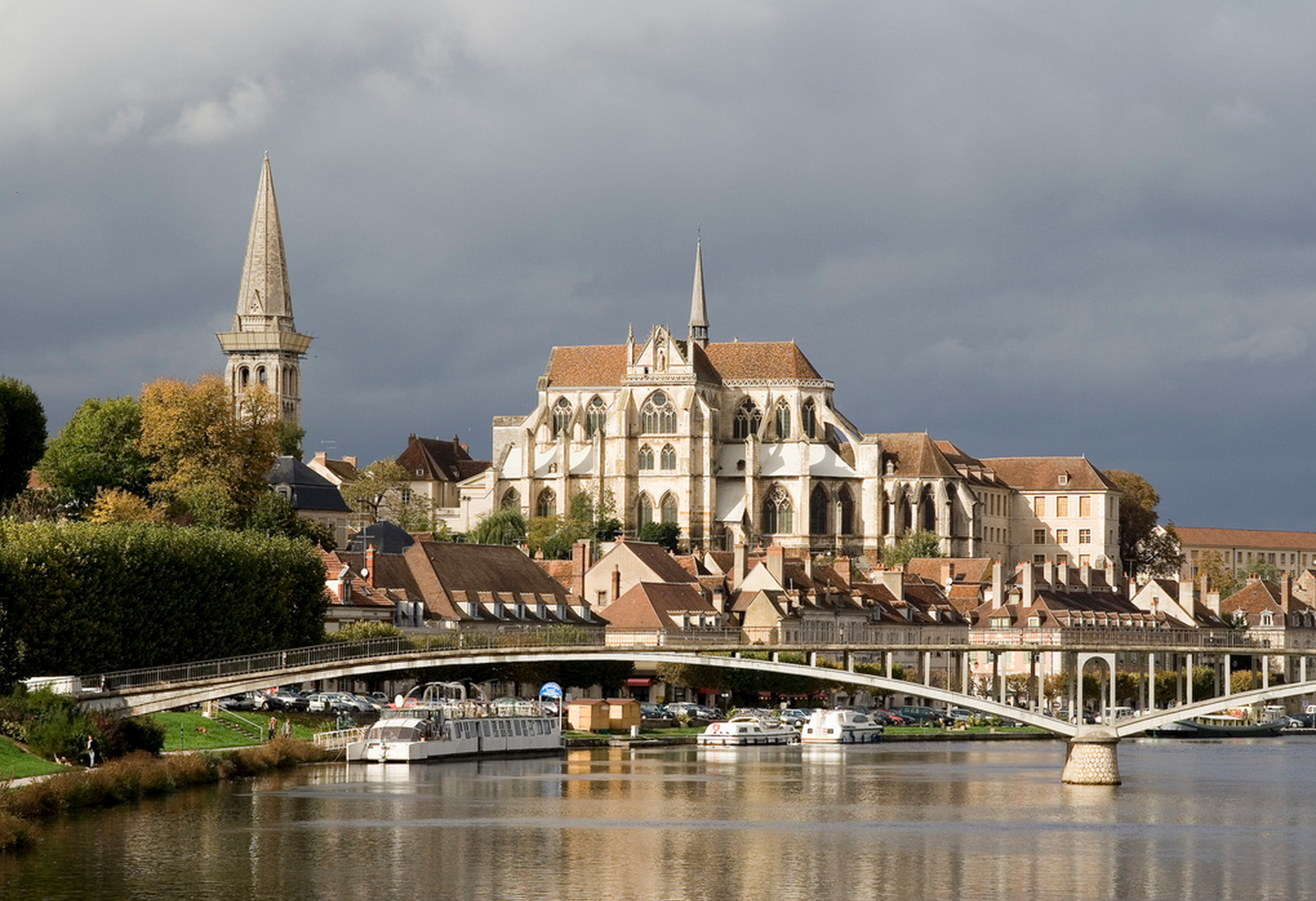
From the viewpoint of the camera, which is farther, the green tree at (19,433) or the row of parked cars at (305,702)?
the green tree at (19,433)

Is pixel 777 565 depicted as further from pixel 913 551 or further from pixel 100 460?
pixel 913 551

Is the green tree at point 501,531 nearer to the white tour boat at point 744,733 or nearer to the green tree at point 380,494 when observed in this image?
the green tree at point 380,494

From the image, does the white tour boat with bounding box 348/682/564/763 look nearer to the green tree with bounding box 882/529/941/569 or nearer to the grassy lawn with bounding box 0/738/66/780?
the grassy lawn with bounding box 0/738/66/780

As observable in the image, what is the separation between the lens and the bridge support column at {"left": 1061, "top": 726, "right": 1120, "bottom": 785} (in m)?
83.4

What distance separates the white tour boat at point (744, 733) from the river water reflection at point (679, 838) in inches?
705

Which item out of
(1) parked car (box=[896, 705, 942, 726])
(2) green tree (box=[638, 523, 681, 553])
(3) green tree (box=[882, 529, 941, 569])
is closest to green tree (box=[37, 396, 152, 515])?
(1) parked car (box=[896, 705, 942, 726])

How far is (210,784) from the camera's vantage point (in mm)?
75812

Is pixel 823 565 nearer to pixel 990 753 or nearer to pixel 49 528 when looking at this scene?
pixel 990 753

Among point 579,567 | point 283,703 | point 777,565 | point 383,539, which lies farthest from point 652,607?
point 283,703

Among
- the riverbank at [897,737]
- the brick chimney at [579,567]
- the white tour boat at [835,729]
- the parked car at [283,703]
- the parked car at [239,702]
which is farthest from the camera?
the brick chimney at [579,567]

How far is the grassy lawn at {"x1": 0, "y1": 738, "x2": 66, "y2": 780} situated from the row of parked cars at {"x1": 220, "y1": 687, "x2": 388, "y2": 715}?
2247 centimetres

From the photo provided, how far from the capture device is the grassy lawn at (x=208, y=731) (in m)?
82.2

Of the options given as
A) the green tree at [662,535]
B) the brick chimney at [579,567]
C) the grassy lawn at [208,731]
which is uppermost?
the green tree at [662,535]

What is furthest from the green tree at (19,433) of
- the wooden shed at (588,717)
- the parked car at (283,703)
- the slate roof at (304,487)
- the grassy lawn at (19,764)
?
the grassy lawn at (19,764)
